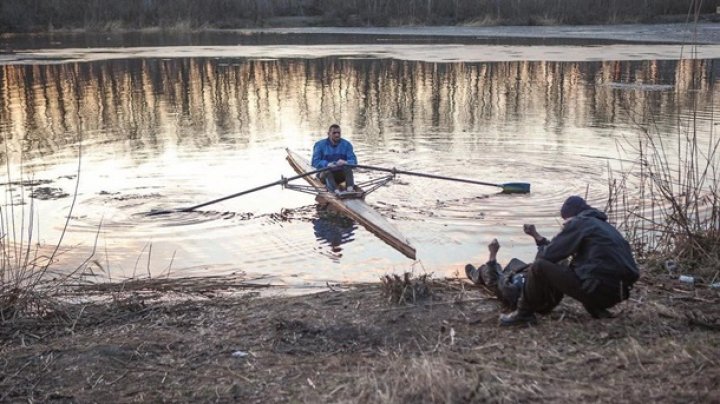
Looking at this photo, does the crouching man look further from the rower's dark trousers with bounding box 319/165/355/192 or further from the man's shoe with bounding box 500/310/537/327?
the rower's dark trousers with bounding box 319/165/355/192

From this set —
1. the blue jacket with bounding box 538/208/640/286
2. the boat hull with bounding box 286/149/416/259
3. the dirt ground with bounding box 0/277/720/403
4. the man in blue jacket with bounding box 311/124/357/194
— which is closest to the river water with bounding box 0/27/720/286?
the boat hull with bounding box 286/149/416/259

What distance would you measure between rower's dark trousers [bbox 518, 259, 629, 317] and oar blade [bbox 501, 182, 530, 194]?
6.79 m

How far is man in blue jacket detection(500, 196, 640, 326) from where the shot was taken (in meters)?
5.61

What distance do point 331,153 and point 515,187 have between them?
10.7 feet

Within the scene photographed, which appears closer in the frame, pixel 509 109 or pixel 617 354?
pixel 617 354

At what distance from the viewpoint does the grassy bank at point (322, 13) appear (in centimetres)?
5228

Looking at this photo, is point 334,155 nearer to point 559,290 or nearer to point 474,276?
point 474,276

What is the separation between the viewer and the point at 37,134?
728 inches

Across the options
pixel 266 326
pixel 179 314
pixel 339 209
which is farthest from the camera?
pixel 339 209

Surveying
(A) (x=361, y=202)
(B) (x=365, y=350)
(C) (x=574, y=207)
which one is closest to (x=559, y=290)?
(C) (x=574, y=207)

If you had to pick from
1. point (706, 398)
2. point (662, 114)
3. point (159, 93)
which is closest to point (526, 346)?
point (706, 398)

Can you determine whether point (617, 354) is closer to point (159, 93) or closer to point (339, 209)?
point (339, 209)

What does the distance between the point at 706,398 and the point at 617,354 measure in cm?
84

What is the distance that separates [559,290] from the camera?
19.3 ft
